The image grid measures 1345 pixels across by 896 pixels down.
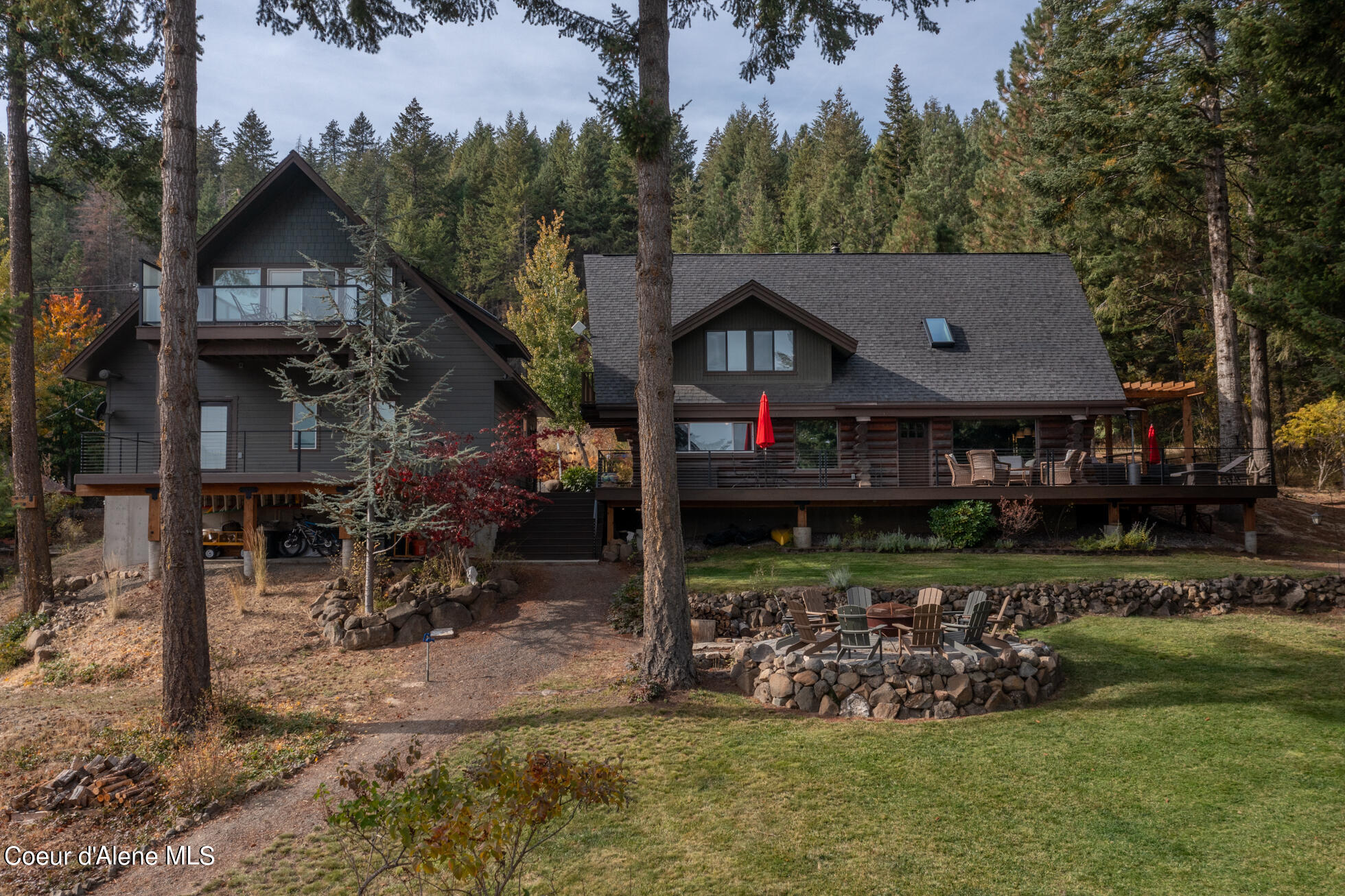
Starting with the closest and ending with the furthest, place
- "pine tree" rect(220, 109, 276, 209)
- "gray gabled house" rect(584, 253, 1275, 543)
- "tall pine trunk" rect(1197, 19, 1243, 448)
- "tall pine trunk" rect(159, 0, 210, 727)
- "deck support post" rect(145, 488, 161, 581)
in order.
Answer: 1. "tall pine trunk" rect(159, 0, 210, 727)
2. "deck support post" rect(145, 488, 161, 581)
3. "gray gabled house" rect(584, 253, 1275, 543)
4. "tall pine trunk" rect(1197, 19, 1243, 448)
5. "pine tree" rect(220, 109, 276, 209)

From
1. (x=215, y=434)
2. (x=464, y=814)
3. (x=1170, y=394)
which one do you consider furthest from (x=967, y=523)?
(x=215, y=434)

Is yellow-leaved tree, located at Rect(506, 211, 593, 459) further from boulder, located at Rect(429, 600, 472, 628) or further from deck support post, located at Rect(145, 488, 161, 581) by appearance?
boulder, located at Rect(429, 600, 472, 628)

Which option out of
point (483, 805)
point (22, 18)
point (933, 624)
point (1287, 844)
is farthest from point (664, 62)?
point (22, 18)

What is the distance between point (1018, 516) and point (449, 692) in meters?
13.4

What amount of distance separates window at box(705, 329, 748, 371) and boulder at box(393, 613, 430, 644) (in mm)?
10916

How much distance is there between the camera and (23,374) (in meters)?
15.7

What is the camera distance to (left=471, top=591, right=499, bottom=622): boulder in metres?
14.0

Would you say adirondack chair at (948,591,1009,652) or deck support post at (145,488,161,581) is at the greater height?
deck support post at (145,488,161,581)

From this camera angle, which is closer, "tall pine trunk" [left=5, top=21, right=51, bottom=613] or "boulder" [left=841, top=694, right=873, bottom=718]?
"boulder" [left=841, top=694, right=873, bottom=718]

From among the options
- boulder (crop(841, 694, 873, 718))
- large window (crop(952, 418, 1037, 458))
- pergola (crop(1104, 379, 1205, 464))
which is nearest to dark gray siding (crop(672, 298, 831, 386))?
large window (crop(952, 418, 1037, 458))

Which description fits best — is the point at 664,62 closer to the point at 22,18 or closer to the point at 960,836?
the point at 960,836

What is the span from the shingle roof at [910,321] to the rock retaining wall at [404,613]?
24.8 feet

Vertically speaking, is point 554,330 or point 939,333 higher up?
point 554,330

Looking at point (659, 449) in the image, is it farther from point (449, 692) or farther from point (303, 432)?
point (303, 432)
